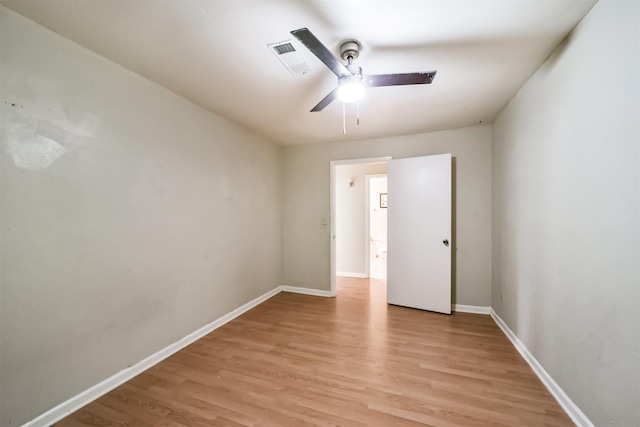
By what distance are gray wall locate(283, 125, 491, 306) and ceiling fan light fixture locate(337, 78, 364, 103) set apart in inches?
83.3

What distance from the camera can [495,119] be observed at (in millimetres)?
2918

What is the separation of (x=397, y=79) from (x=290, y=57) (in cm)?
76

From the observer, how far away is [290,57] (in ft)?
5.62

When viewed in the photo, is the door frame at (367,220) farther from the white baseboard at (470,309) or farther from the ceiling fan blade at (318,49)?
the ceiling fan blade at (318,49)

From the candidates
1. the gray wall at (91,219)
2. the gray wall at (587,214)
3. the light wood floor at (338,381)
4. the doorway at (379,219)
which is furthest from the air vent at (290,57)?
the doorway at (379,219)

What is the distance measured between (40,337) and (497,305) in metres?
4.07

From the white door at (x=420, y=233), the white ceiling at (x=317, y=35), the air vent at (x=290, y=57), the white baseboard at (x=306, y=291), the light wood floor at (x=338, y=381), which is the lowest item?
the light wood floor at (x=338, y=381)

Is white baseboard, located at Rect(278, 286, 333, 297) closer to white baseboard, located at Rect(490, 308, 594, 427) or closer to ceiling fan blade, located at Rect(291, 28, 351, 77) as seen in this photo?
white baseboard, located at Rect(490, 308, 594, 427)

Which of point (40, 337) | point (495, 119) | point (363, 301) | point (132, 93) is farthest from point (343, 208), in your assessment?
point (40, 337)

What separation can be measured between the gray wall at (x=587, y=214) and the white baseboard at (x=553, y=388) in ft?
0.16

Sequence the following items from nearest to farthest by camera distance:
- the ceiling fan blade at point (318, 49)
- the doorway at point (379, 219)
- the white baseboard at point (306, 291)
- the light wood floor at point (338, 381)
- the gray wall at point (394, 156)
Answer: the ceiling fan blade at point (318, 49) → the light wood floor at point (338, 381) → the gray wall at point (394, 156) → the white baseboard at point (306, 291) → the doorway at point (379, 219)

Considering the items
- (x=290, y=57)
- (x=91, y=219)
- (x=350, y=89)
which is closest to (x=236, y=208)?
(x=91, y=219)

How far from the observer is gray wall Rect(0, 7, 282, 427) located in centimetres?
139

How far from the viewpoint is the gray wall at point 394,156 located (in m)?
3.13
